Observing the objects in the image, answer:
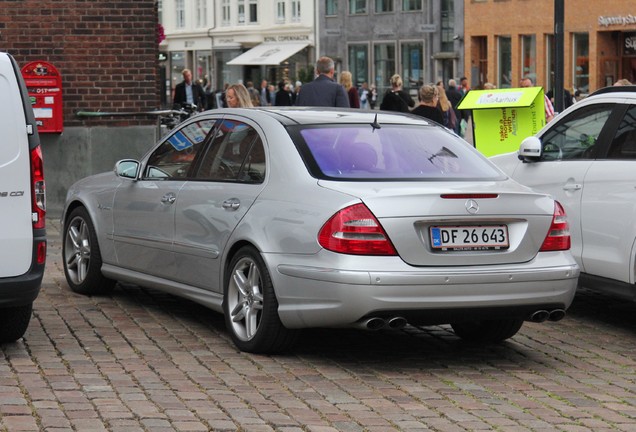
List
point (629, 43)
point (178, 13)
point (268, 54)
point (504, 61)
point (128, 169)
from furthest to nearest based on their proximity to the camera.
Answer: point (178, 13), point (268, 54), point (504, 61), point (629, 43), point (128, 169)

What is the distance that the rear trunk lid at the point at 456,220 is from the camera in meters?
7.52

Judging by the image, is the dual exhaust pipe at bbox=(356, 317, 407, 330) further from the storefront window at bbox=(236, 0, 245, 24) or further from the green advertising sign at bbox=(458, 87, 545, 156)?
the storefront window at bbox=(236, 0, 245, 24)

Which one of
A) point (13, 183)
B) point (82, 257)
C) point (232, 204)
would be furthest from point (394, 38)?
point (13, 183)

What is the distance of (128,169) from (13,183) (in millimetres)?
1928

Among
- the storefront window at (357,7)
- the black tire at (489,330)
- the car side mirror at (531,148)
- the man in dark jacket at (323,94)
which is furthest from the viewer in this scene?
the storefront window at (357,7)

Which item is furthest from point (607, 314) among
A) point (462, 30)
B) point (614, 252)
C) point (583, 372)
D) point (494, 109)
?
point (462, 30)

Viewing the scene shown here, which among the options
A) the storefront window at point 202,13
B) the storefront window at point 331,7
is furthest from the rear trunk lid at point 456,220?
the storefront window at point 202,13

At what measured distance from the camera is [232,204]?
8.38 metres

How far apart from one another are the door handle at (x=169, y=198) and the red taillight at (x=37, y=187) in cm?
116

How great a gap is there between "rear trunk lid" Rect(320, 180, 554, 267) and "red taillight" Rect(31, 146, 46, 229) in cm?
156

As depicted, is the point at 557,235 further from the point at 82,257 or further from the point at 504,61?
the point at 504,61

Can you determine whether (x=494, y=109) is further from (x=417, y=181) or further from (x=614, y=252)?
(x=417, y=181)

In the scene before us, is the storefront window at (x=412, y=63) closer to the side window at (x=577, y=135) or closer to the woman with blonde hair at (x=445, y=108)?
the woman with blonde hair at (x=445, y=108)

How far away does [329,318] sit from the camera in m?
7.57
